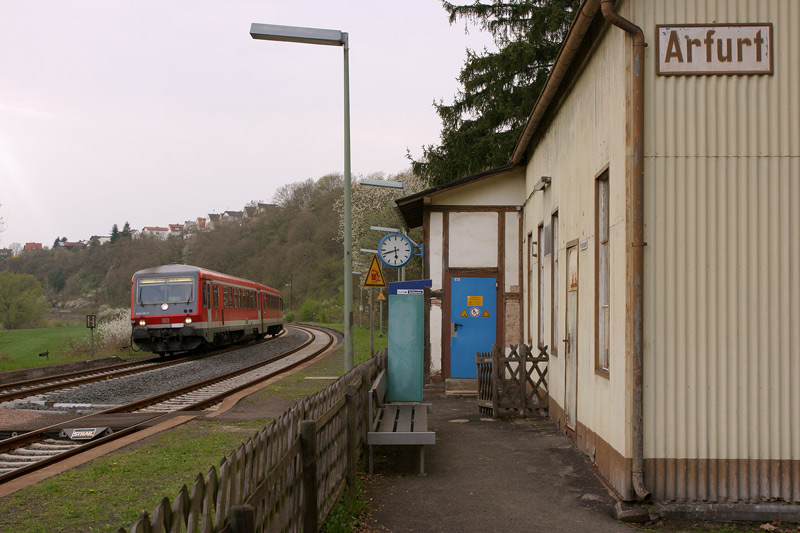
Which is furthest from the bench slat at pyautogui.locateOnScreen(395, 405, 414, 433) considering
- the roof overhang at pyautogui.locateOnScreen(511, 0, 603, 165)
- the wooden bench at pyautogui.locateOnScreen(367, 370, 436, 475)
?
the roof overhang at pyautogui.locateOnScreen(511, 0, 603, 165)

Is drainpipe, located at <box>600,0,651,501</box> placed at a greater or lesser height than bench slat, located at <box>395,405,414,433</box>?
greater

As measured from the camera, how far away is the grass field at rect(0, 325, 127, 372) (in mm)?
25578

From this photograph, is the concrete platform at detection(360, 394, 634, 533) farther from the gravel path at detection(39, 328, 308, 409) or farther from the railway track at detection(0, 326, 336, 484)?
the gravel path at detection(39, 328, 308, 409)

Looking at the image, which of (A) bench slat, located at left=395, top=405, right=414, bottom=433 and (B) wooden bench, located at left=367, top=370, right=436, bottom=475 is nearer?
(B) wooden bench, located at left=367, top=370, right=436, bottom=475

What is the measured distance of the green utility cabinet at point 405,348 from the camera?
34.0ft

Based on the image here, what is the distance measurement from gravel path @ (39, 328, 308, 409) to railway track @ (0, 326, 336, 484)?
74cm

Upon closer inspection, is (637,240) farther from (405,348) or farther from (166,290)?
(166,290)

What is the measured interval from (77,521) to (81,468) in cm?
202

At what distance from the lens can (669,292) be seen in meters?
6.02

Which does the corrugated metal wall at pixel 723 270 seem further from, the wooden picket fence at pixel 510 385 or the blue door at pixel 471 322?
the blue door at pixel 471 322

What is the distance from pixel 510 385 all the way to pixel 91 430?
18.6 ft

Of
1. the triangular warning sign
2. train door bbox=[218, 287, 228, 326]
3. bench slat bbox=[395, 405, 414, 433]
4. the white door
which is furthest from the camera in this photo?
train door bbox=[218, 287, 228, 326]

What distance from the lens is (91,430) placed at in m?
10.2

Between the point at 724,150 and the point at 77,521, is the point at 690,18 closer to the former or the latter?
the point at 724,150
